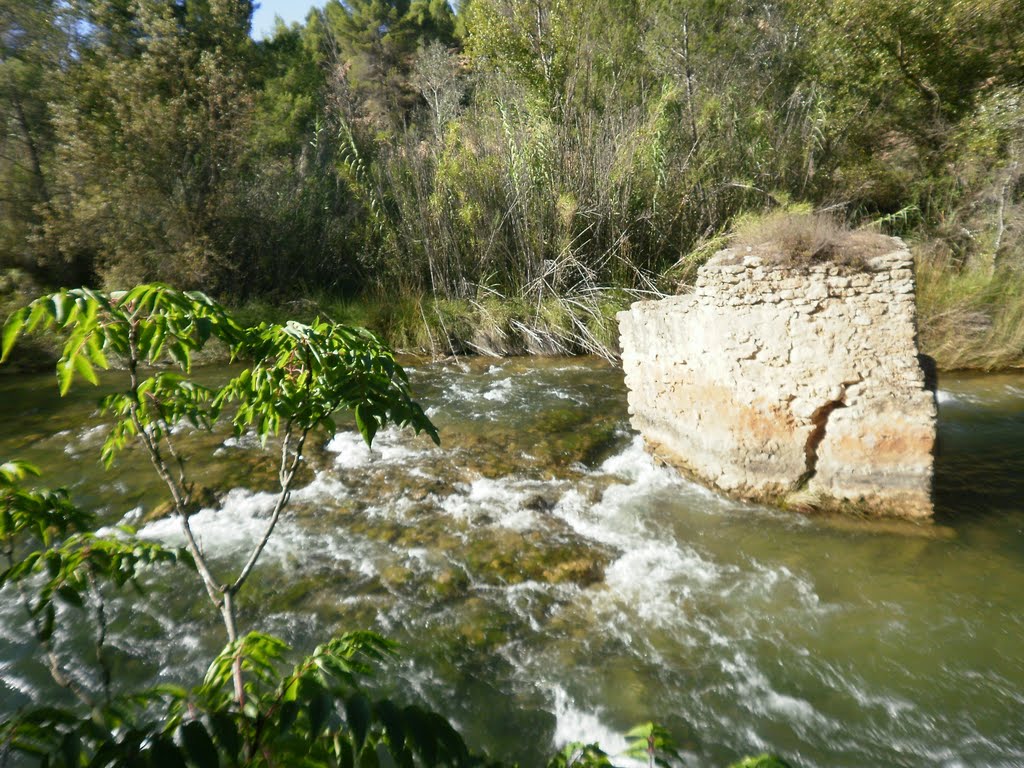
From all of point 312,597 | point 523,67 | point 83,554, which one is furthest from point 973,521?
point 523,67

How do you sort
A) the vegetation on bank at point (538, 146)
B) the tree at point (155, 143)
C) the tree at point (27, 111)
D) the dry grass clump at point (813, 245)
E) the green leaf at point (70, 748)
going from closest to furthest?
the green leaf at point (70, 748), the dry grass clump at point (813, 245), the vegetation on bank at point (538, 146), the tree at point (155, 143), the tree at point (27, 111)

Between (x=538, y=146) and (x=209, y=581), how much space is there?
7.38m

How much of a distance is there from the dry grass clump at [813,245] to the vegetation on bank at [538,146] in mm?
3454

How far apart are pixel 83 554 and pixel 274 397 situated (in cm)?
48

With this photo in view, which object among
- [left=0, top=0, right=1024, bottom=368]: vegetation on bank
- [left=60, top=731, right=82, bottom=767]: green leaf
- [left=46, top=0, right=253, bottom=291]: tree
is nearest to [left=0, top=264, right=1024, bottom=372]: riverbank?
[left=0, top=0, right=1024, bottom=368]: vegetation on bank

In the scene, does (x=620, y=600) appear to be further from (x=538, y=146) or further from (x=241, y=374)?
(x=538, y=146)

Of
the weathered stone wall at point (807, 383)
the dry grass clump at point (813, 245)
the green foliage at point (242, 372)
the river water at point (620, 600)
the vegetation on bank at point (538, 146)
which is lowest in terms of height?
the river water at point (620, 600)

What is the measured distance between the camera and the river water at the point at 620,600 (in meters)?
2.33

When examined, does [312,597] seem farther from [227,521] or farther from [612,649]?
[612,649]

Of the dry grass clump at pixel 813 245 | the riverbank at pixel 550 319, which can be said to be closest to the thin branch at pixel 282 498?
the dry grass clump at pixel 813 245

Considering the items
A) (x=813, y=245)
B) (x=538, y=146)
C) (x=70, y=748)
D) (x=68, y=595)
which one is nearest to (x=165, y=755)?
(x=70, y=748)

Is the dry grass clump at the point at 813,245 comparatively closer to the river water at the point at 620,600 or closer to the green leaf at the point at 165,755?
the river water at the point at 620,600

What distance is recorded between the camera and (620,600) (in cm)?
299

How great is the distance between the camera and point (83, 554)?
3.76ft
